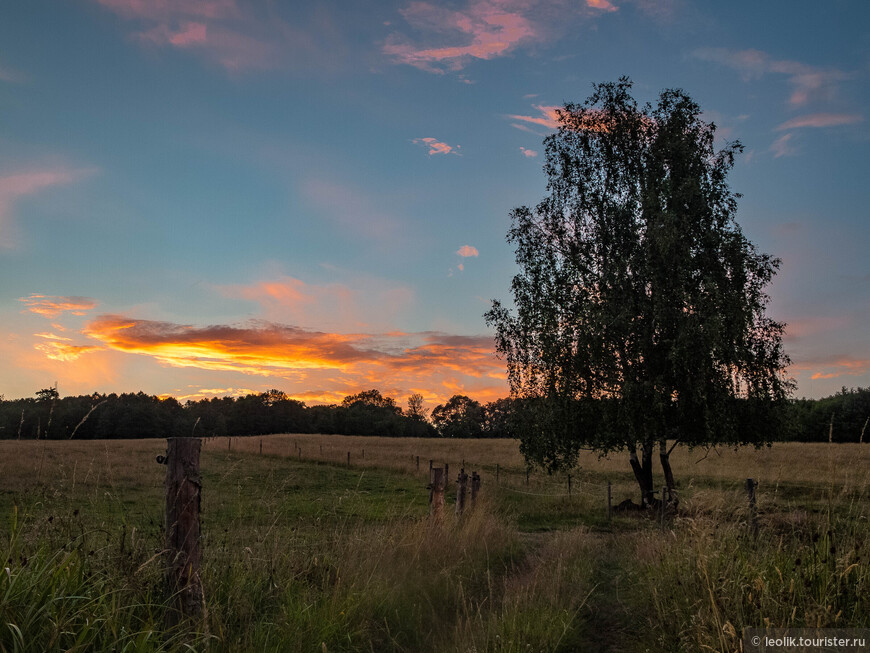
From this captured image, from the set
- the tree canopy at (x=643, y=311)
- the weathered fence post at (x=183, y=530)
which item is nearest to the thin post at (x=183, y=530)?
the weathered fence post at (x=183, y=530)

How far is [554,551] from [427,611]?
3.40 m

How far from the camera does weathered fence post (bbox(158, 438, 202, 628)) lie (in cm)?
448

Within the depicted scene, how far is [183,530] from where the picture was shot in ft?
15.4

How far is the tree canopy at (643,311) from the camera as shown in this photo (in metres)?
17.1

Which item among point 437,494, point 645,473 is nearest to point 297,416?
point 645,473

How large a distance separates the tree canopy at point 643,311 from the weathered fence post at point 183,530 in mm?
14226

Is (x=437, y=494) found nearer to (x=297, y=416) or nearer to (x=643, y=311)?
(x=643, y=311)

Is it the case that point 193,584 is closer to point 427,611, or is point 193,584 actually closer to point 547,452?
point 427,611

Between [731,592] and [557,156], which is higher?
[557,156]

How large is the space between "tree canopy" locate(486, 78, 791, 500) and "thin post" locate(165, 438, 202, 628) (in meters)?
14.2

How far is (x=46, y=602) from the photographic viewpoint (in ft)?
11.4

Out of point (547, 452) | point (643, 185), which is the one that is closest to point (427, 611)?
point (547, 452)

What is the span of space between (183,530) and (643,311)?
50.7 ft

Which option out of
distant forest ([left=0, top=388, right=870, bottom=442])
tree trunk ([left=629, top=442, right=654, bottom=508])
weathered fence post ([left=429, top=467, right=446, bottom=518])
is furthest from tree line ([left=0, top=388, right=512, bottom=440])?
weathered fence post ([left=429, top=467, right=446, bottom=518])
